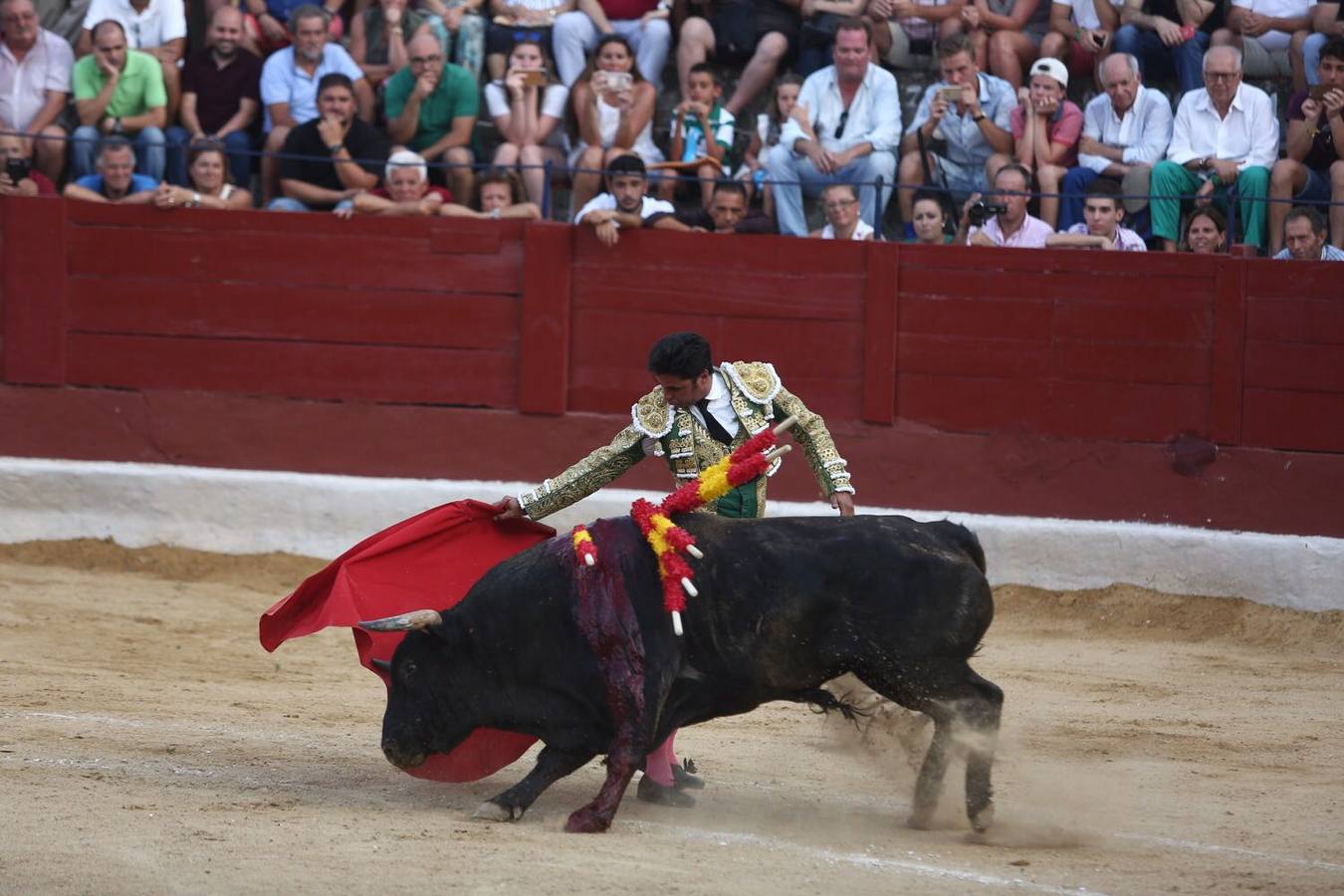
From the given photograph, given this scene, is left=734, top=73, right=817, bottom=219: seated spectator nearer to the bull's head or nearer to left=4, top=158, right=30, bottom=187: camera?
left=4, top=158, right=30, bottom=187: camera

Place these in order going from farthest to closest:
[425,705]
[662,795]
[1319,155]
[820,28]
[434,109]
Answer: [820,28]
[434,109]
[1319,155]
[662,795]
[425,705]

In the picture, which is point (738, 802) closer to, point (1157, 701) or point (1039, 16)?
point (1157, 701)

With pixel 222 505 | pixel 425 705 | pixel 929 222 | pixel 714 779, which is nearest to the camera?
pixel 425 705

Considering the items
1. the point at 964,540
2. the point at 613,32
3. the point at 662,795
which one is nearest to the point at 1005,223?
the point at 613,32

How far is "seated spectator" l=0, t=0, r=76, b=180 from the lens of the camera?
9.12 m

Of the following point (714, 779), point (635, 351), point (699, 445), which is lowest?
point (714, 779)

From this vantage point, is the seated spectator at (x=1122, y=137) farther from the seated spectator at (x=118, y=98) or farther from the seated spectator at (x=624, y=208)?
the seated spectator at (x=118, y=98)

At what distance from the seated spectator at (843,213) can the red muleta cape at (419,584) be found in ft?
11.5

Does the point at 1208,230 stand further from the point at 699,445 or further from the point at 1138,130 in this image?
the point at 699,445

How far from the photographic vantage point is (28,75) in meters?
9.16

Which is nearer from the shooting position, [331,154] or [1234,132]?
[1234,132]

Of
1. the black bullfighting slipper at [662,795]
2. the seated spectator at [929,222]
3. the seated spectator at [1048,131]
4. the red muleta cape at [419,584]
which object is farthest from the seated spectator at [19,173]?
the black bullfighting slipper at [662,795]

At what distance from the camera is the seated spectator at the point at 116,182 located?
874 centimetres

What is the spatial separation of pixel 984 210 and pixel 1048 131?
560 millimetres
